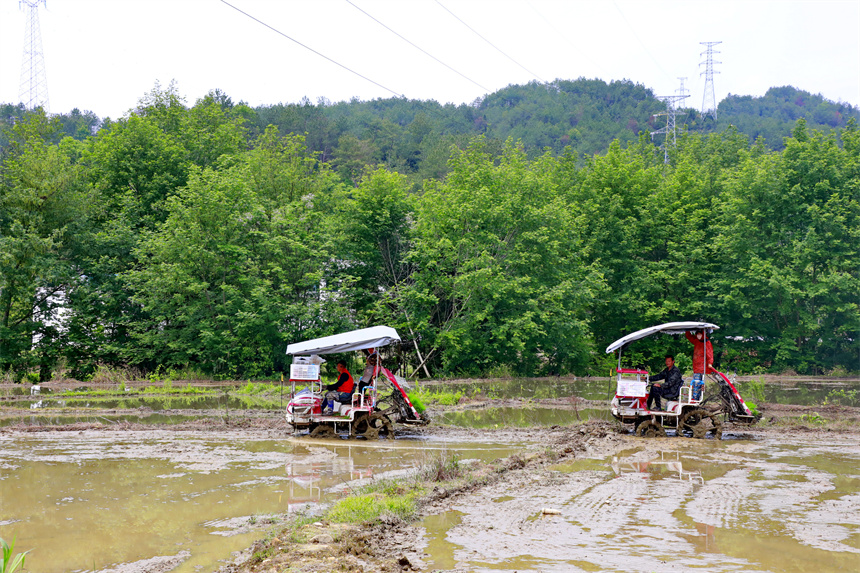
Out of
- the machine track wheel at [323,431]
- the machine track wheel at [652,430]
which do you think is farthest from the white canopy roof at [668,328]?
the machine track wheel at [323,431]

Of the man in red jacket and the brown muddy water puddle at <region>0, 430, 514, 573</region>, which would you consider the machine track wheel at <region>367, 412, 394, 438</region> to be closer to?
the brown muddy water puddle at <region>0, 430, 514, 573</region>

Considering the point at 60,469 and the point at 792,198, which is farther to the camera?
the point at 792,198

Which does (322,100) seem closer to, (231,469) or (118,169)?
(118,169)

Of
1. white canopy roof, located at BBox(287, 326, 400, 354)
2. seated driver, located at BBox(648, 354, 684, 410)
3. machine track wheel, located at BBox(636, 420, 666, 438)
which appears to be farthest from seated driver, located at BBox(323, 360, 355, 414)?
seated driver, located at BBox(648, 354, 684, 410)

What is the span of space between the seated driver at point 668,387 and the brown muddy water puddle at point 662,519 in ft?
10.3

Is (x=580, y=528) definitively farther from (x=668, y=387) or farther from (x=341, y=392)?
(x=668, y=387)

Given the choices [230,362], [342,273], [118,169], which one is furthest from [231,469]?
[118,169]

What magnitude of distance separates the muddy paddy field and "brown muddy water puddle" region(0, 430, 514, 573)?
0.04m

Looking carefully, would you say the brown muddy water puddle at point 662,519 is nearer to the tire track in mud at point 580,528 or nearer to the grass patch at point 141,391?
the tire track in mud at point 580,528

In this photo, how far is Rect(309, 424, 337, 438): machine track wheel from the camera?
52.4 ft

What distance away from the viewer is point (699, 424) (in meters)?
16.4

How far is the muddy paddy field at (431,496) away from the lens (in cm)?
730

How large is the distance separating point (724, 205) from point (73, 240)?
3453 cm

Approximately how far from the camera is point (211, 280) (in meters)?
32.9
